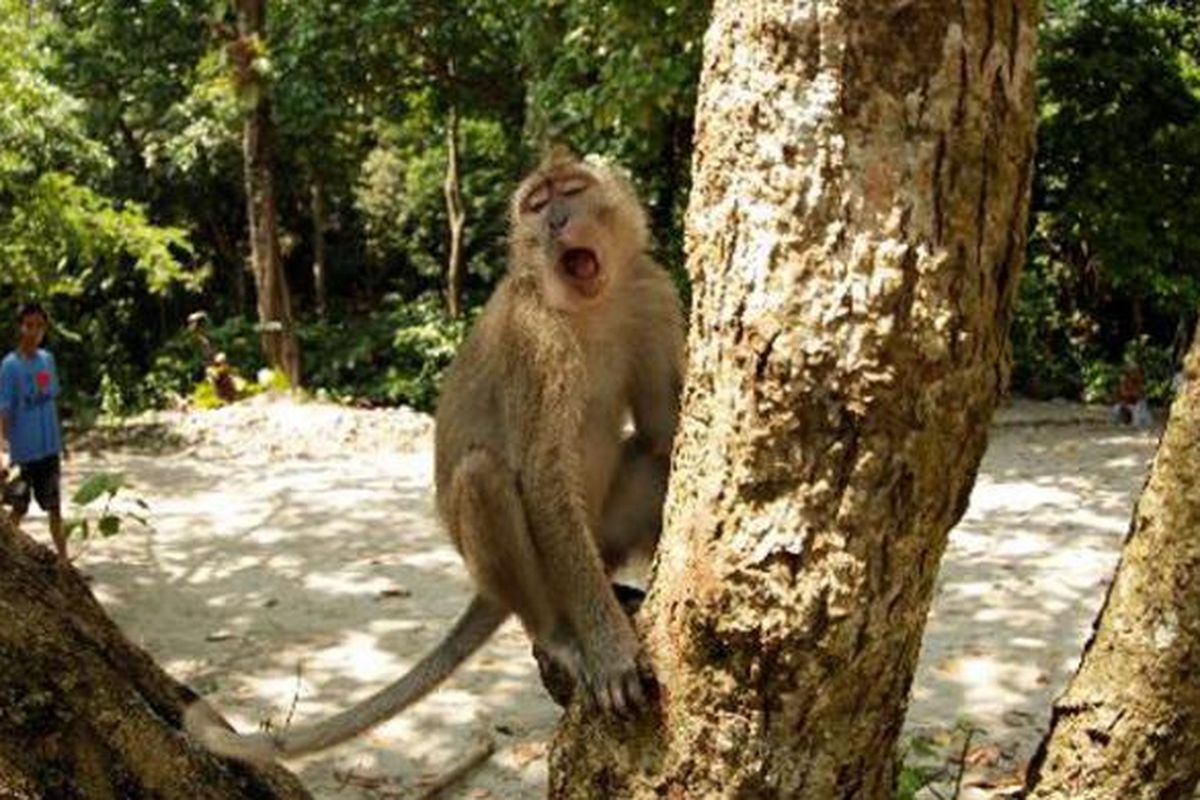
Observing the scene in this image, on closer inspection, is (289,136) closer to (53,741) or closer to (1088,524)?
(1088,524)

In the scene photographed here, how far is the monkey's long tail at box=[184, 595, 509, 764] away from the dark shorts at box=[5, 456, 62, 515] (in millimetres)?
4905

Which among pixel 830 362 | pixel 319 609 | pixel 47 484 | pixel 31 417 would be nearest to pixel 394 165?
pixel 47 484

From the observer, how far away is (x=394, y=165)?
2202 centimetres

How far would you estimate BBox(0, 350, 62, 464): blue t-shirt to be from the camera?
743 centimetres

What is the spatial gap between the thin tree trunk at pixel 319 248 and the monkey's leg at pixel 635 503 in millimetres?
18329

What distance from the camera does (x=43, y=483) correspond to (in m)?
7.70

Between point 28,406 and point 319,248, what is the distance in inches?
589

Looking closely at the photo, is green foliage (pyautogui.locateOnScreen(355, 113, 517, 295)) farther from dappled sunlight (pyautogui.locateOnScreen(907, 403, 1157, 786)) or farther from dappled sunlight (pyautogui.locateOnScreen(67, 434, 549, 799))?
dappled sunlight (pyautogui.locateOnScreen(907, 403, 1157, 786))

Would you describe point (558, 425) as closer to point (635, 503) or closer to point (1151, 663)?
point (635, 503)

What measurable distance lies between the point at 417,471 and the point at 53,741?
10.3 meters

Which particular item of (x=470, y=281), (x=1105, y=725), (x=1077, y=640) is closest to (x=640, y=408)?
(x=1105, y=725)

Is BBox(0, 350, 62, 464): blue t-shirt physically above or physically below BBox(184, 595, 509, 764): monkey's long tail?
above

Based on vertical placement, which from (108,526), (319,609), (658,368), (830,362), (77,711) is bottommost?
(319,609)

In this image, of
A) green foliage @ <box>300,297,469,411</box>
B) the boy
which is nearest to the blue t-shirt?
the boy
